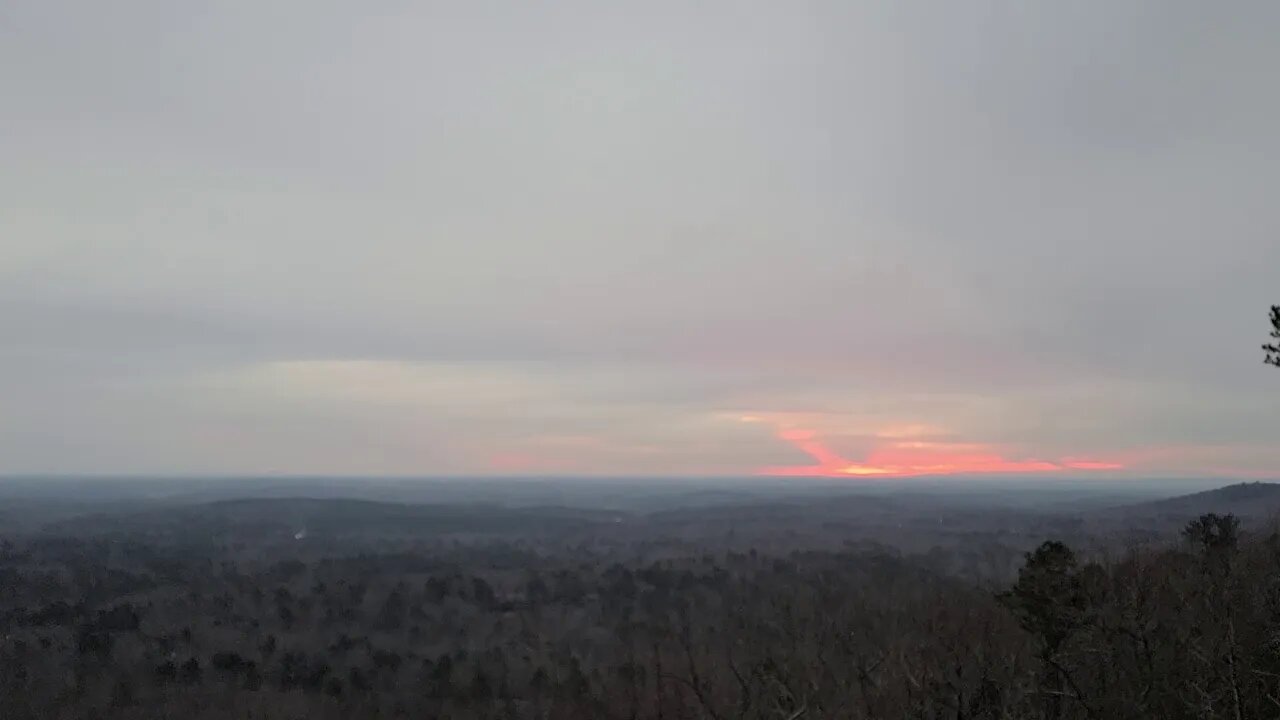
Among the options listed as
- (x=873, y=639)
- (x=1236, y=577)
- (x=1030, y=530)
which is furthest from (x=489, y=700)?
(x=1030, y=530)

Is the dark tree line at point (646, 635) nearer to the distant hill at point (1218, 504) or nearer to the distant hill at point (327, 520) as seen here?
the distant hill at point (327, 520)

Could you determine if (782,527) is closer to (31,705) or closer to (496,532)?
(496,532)

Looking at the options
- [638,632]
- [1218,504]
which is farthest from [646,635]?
[1218,504]

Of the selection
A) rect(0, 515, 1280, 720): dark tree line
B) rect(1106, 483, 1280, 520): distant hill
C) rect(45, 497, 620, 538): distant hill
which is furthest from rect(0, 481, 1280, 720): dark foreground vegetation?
rect(1106, 483, 1280, 520): distant hill

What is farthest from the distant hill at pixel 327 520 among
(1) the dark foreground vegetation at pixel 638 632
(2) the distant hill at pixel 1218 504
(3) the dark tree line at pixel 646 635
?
(2) the distant hill at pixel 1218 504

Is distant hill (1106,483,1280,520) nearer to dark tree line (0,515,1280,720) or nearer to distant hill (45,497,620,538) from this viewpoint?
dark tree line (0,515,1280,720)

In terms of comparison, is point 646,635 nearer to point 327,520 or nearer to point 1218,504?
point 1218,504

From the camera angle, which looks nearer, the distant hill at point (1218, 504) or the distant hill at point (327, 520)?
the distant hill at point (1218, 504)

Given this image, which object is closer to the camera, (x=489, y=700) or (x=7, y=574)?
(x=489, y=700)

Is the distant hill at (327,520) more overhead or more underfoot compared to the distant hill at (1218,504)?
more underfoot
